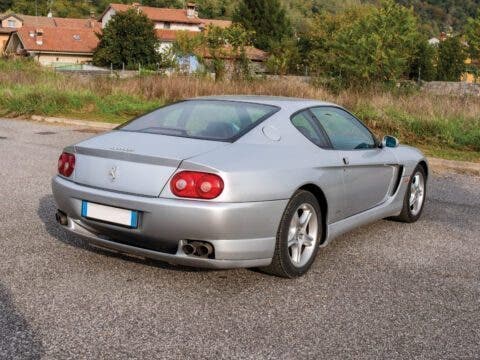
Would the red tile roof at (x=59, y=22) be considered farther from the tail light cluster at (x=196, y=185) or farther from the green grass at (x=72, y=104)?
the tail light cluster at (x=196, y=185)

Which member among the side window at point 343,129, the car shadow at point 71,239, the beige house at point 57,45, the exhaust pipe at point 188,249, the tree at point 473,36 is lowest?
the beige house at point 57,45

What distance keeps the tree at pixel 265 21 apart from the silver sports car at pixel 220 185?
8207 cm

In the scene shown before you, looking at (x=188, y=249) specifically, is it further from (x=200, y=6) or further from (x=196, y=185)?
(x=200, y=6)

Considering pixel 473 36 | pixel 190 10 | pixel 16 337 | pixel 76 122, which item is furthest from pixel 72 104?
pixel 190 10

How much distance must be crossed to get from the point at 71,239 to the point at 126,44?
217ft

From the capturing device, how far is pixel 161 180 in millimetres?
3969

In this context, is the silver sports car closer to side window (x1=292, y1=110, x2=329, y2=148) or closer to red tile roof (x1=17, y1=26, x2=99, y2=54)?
side window (x1=292, y1=110, x2=329, y2=148)

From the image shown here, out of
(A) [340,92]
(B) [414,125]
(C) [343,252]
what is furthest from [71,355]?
(A) [340,92]

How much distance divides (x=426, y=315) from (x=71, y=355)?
89.3 inches

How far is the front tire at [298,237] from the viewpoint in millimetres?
4266

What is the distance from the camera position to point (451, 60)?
60125 millimetres

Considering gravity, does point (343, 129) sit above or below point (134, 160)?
above

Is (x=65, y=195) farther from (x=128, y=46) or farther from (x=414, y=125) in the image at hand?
(x=128, y=46)

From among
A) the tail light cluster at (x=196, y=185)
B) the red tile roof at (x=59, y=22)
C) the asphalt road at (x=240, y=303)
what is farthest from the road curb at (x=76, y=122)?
the red tile roof at (x=59, y=22)
